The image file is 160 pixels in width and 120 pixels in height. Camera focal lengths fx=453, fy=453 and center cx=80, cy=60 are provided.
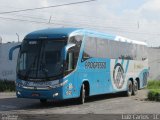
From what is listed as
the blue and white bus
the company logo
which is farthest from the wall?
the blue and white bus

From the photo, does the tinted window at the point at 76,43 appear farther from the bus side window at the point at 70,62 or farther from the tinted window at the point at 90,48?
the tinted window at the point at 90,48

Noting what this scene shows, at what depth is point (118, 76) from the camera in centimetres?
2416

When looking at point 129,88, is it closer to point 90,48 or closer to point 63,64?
point 90,48

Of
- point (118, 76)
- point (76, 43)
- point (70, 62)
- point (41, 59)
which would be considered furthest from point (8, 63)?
point (70, 62)

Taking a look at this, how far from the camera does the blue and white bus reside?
18203 millimetres

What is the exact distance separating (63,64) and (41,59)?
1001 millimetres

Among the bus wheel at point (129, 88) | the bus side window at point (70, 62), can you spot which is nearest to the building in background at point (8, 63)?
the bus wheel at point (129, 88)

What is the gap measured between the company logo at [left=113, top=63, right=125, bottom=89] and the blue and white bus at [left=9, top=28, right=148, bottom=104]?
41.1 inches

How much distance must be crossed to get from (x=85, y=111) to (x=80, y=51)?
3387 mm

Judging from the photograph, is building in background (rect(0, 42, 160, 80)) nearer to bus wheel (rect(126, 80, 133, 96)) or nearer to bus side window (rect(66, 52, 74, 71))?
bus wheel (rect(126, 80, 133, 96))

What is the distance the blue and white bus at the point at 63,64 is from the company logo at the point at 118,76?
104cm

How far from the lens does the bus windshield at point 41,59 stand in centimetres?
1823

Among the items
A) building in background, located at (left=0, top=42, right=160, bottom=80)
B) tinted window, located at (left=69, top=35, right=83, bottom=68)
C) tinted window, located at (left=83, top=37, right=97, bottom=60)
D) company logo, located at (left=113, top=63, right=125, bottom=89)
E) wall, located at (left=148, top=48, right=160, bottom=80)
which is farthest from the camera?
wall, located at (left=148, top=48, right=160, bottom=80)

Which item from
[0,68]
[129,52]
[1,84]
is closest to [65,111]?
Answer: [129,52]
